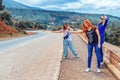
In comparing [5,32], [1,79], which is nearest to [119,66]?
[1,79]

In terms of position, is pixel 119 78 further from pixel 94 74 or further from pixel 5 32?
pixel 5 32

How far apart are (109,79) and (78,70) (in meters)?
2.09

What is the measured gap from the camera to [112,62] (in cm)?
1278

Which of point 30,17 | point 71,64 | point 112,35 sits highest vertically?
point 71,64

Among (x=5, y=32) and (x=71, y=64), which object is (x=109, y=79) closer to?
(x=71, y=64)

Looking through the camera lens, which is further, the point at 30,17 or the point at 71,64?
the point at 30,17

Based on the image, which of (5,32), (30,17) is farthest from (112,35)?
(30,17)

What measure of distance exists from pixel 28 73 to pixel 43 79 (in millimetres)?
1284

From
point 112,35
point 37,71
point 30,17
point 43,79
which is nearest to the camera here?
point 43,79

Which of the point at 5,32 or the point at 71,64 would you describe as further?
the point at 5,32

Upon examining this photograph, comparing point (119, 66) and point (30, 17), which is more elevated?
point (119, 66)

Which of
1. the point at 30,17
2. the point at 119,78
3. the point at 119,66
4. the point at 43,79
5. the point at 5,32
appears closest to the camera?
the point at 119,78

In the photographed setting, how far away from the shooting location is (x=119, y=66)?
1133 centimetres

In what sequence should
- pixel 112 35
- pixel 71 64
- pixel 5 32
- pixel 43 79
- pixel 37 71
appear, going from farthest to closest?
pixel 5 32, pixel 112 35, pixel 71 64, pixel 37 71, pixel 43 79
